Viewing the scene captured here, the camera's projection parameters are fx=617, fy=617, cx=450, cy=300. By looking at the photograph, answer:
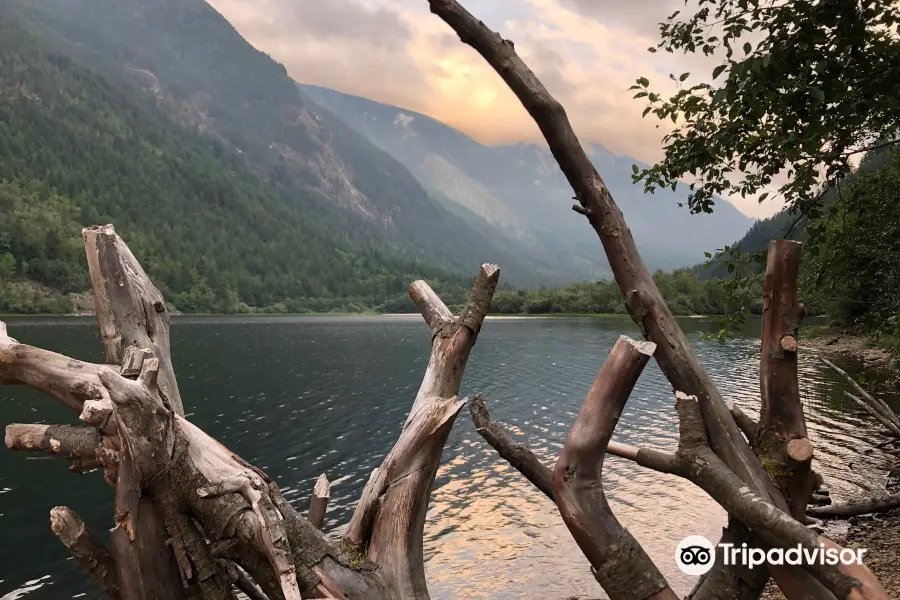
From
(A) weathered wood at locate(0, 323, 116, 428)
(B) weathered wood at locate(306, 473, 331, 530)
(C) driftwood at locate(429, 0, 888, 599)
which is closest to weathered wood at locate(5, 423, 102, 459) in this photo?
(A) weathered wood at locate(0, 323, 116, 428)

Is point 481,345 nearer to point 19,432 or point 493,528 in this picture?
point 493,528

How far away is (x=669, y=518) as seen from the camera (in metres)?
18.2

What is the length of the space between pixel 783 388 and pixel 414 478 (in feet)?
9.39

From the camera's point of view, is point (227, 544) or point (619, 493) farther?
point (619, 493)

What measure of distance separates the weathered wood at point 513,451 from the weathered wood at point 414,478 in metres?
0.26

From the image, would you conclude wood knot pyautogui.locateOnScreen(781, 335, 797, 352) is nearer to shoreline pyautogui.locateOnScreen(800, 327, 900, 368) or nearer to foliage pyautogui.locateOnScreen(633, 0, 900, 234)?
foliage pyautogui.locateOnScreen(633, 0, 900, 234)

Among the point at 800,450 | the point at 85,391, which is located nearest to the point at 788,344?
the point at 800,450

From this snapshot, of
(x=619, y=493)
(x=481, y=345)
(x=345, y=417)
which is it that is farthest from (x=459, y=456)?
(x=481, y=345)

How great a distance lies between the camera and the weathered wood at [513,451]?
4.77 meters

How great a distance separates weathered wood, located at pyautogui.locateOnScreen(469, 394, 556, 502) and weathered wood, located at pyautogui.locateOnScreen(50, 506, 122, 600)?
9.58ft

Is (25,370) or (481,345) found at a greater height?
(25,370)

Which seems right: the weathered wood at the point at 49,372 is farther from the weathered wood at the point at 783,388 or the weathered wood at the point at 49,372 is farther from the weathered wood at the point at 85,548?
the weathered wood at the point at 783,388

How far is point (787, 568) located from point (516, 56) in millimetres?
3698

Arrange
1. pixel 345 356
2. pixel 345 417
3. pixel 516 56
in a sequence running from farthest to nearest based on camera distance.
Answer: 1. pixel 345 356
2. pixel 345 417
3. pixel 516 56
